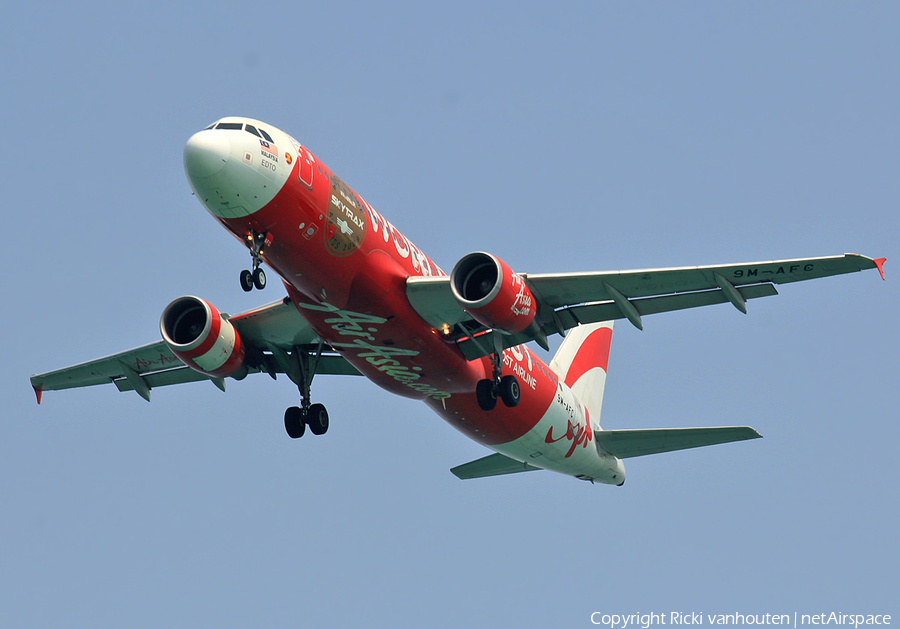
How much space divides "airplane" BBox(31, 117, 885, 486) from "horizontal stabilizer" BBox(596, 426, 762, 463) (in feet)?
0.15

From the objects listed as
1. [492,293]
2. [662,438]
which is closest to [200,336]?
[492,293]

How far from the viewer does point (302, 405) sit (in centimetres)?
3166

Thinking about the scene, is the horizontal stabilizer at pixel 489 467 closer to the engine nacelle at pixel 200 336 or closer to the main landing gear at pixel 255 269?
the engine nacelle at pixel 200 336

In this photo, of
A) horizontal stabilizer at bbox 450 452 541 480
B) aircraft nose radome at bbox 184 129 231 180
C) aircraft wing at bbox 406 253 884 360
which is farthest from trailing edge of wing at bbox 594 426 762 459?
aircraft nose radome at bbox 184 129 231 180

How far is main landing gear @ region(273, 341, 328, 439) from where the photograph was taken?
31.5m

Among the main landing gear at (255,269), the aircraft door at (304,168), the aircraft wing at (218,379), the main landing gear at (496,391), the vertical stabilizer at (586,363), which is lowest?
the vertical stabilizer at (586,363)

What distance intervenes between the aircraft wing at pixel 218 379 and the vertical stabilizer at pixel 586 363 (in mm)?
9636

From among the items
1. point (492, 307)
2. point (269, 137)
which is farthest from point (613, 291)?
point (269, 137)

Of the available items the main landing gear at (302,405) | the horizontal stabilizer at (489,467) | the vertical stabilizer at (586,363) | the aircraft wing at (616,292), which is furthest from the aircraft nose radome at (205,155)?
the vertical stabilizer at (586,363)

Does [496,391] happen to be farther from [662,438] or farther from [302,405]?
[662,438]

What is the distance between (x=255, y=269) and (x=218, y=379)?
946 cm

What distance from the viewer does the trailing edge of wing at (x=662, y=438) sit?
3284 cm

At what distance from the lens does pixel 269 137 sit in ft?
79.8

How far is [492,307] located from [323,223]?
432 centimetres
